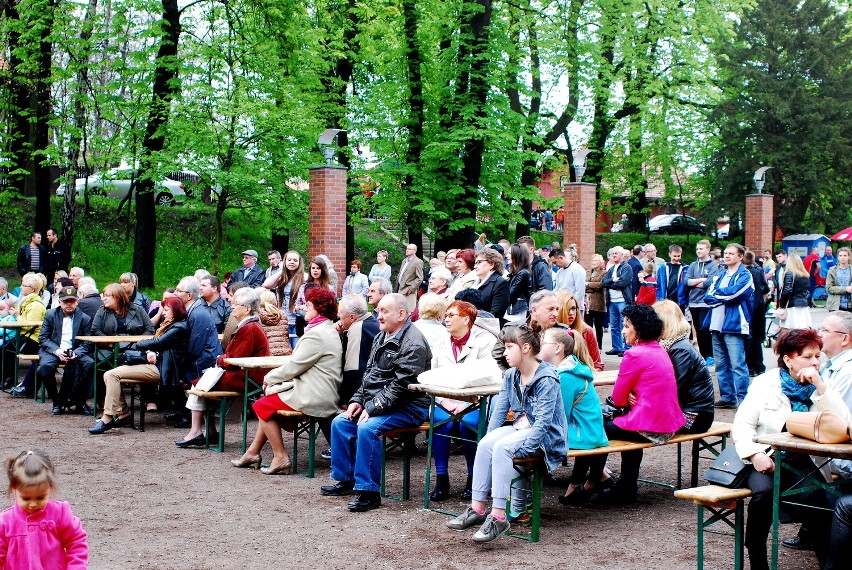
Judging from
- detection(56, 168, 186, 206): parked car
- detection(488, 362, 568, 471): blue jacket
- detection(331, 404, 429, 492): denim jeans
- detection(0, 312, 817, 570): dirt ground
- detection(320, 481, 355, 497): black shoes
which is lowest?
detection(0, 312, 817, 570): dirt ground

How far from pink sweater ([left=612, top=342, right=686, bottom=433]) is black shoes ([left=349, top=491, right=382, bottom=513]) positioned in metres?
1.85

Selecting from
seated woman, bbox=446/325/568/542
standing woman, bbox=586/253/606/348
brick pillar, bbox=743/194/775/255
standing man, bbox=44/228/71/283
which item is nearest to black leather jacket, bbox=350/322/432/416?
seated woman, bbox=446/325/568/542

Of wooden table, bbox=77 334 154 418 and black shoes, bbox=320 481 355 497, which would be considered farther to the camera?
wooden table, bbox=77 334 154 418

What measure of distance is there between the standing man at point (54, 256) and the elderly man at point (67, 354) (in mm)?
8641

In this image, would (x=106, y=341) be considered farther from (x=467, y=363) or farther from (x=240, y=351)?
(x=467, y=363)

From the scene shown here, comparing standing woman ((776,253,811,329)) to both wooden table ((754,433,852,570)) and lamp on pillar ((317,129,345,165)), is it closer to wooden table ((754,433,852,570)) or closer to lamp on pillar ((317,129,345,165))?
lamp on pillar ((317,129,345,165))

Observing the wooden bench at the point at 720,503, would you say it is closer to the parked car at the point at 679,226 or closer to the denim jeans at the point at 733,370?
the denim jeans at the point at 733,370

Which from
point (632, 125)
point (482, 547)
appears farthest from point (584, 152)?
point (482, 547)

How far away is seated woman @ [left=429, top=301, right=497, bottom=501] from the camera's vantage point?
7633 millimetres

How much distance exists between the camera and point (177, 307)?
10484 millimetres

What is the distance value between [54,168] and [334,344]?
21963mm

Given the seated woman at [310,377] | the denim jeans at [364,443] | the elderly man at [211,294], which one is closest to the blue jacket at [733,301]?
the seated woman at [310,377]

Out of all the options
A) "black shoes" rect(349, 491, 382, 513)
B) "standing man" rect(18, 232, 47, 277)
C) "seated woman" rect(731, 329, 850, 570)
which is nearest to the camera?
"seated woman" rect(731, 329, 850, 570)

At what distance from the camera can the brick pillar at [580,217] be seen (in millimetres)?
24078
